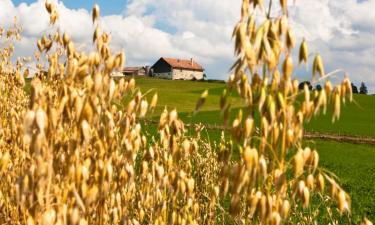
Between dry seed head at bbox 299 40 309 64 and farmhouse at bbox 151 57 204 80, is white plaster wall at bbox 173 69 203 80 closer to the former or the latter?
farmhouse at bbox 151 57 204 80

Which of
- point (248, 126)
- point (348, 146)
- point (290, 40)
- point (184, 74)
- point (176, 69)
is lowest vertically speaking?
point (348, 146)

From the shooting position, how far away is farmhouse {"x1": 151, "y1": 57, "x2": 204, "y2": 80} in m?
146

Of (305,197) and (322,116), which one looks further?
(322,116)

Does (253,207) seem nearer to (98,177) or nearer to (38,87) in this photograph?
(98,177)

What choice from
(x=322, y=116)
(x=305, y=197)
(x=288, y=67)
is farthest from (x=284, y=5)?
(x=322, y=116)

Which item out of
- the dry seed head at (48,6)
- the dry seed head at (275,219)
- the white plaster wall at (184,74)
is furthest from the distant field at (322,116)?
the white plaster wall at (184,74)

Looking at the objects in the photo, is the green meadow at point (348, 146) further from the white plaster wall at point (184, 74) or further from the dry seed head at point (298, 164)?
the white plaster wall at point (184, 74)

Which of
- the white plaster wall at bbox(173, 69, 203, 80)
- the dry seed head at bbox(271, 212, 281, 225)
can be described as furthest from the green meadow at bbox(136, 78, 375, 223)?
the white plaster wall at bbox(173, 69, 203, 80)

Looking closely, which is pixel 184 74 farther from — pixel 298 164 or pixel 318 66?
pixel 298 164

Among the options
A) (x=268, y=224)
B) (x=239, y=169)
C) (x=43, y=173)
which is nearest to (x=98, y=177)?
(x=43, y=173)

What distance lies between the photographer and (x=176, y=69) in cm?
14638

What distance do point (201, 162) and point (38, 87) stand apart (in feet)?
15.8

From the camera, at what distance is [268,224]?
2273mm

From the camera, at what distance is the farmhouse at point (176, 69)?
146 m
